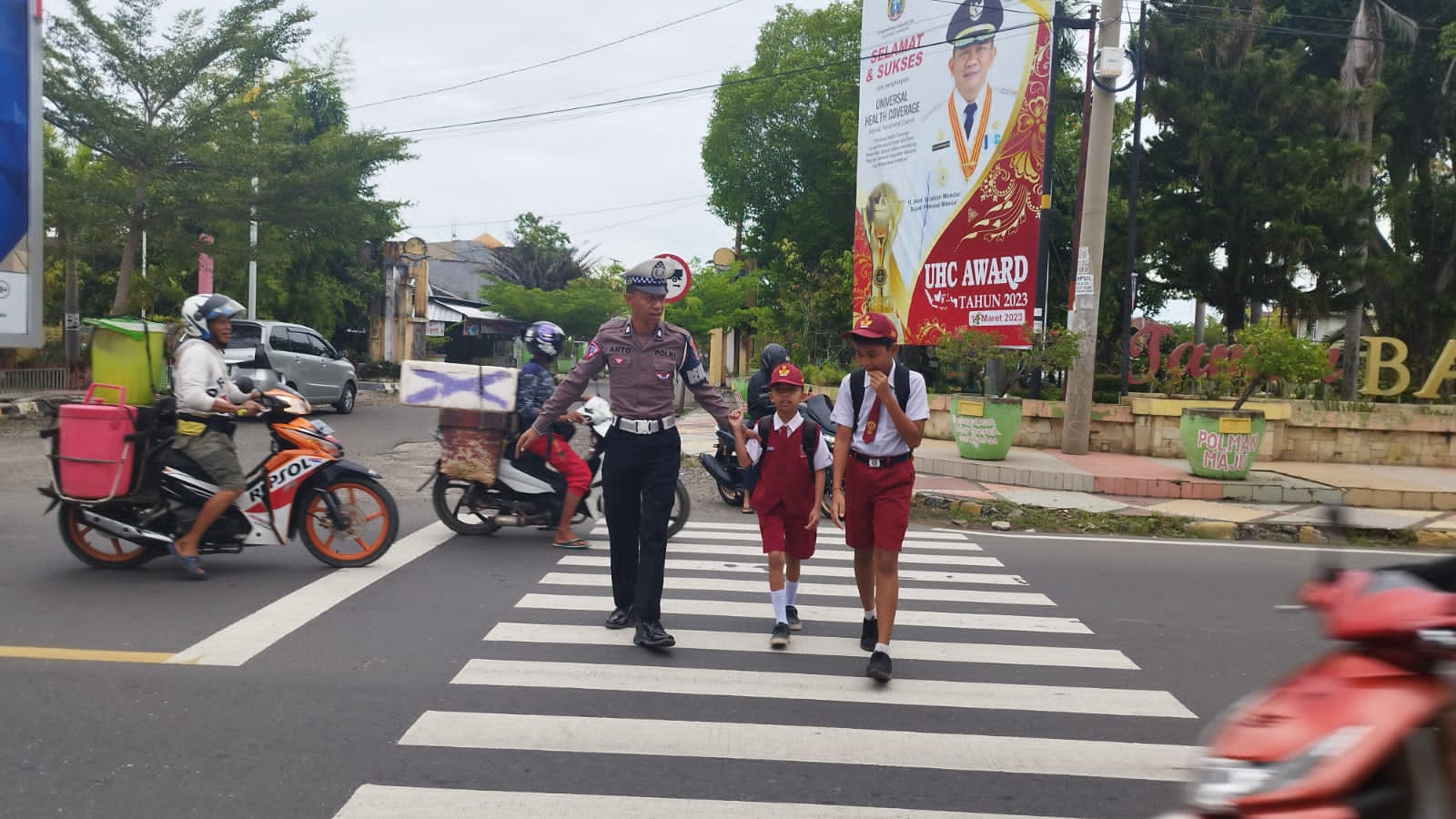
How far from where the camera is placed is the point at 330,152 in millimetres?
23984

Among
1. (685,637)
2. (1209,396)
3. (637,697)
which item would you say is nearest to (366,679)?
(637,697)

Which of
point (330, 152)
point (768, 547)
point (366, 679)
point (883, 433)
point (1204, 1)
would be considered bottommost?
point (366, 679)

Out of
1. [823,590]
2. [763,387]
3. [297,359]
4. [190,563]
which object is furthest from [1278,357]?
[297,359]

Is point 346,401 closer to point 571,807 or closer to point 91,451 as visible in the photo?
point 91,451

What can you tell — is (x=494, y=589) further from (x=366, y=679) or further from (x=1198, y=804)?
(x=1198, y=804)

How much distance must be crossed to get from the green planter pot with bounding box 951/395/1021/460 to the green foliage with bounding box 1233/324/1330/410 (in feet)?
8.30

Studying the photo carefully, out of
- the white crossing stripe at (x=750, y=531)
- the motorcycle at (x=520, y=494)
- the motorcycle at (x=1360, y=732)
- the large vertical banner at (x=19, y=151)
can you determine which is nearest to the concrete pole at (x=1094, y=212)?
the white crossing stripe at (x=750, y=531)

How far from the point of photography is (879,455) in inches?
206

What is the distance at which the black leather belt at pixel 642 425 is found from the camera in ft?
18.4

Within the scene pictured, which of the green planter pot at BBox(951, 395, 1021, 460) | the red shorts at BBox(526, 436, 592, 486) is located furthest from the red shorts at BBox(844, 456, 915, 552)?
the green planter pot at BBox(951, 395, 1021, 460)

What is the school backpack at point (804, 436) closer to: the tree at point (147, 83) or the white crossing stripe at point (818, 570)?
the white crossing stripe at point (818, 570)

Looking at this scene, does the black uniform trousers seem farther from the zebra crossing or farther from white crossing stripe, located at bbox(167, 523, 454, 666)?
white crossing stripe, located at bbox(167, 523, 454, 666)

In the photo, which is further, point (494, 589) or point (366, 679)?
point (494, 589)

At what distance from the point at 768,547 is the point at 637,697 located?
1366mm
